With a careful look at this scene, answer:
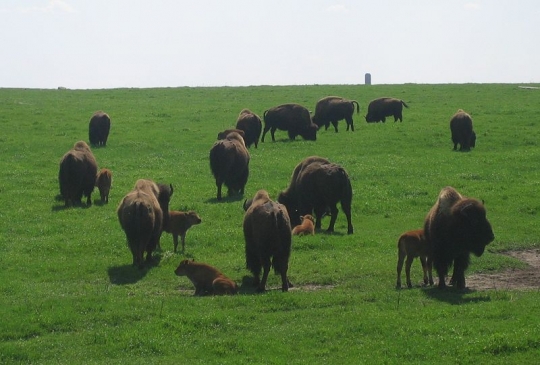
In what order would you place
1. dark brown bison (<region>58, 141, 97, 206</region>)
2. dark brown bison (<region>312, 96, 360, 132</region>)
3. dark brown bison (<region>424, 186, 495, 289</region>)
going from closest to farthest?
dark brown bison (<region>424, 186, 495, 289</region>), dark brown bison (<region>58, 141, 97, 206</region>), dark brown bison (<region>312, 96, 360, 132</region>)

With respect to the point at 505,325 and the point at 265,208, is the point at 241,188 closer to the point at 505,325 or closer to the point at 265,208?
the point at 265,208

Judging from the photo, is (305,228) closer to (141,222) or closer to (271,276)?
(271,276)

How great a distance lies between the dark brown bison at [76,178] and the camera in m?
20.6

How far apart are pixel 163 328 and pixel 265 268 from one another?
8.67ft

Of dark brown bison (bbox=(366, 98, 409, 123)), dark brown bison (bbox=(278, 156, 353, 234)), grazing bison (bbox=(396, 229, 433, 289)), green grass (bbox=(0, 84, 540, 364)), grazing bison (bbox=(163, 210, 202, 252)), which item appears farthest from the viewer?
dark brown bison (bbox=(366, 98, 409, 123))

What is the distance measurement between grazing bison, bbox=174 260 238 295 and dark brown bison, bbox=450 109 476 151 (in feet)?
59.0

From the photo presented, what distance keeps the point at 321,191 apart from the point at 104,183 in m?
6.00

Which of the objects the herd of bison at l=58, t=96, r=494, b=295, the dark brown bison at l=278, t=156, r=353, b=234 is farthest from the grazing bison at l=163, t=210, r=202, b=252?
the dark brown bison at l=278, t=156, r=353, b=234

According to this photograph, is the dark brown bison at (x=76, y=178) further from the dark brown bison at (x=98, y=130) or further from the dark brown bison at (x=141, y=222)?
the dark brown bison at (x=98, y=130)

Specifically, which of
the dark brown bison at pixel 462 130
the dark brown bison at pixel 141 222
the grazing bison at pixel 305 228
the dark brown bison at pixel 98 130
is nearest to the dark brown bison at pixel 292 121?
the dark brown bison at pixel 462 130

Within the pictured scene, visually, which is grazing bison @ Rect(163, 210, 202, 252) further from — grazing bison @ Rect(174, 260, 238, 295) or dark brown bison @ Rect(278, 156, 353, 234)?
dark brown bison @ Rect(278, 156, 353, 234)

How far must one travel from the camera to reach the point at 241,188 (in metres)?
22.0

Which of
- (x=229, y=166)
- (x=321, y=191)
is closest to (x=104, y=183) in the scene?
(x=229, y=166)

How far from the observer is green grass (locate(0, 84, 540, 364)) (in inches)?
396
